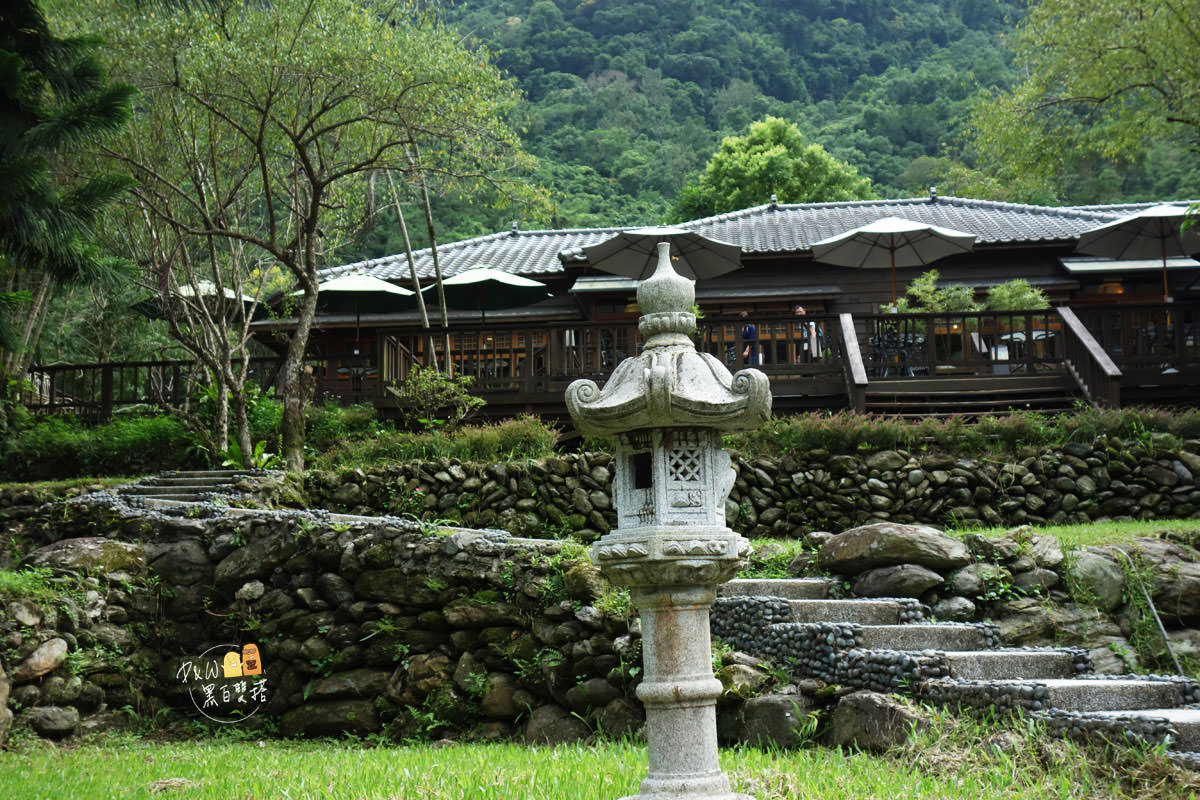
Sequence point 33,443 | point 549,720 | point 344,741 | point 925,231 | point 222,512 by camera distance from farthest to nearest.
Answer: point 925,231 → point 33,443 → point 222,512 → point 344,741 → point 549,720

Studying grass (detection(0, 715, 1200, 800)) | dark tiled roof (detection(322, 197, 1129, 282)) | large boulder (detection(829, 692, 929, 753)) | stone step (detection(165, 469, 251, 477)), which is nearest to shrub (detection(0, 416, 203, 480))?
stone step (detection(165, 469, 251, 477))

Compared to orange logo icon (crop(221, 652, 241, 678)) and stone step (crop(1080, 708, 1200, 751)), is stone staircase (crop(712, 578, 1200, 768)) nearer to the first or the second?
stone step (crop(1080, 708, 1200, 751))

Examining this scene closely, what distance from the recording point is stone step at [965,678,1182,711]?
6.64 m

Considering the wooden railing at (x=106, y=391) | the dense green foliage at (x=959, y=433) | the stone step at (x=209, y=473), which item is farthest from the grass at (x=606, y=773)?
the wooden railing at (x=106, y=391)

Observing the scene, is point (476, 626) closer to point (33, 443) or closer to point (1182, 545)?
point (1182, 545)

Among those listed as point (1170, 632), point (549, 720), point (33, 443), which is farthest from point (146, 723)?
point (1170, 632)

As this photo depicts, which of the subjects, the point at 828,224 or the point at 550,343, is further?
the point at 828,224

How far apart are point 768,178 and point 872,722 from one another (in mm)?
28126

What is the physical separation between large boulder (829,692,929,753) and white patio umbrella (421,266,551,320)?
41.7ft

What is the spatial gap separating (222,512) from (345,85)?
6.07 m

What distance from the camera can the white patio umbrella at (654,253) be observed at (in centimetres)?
1722

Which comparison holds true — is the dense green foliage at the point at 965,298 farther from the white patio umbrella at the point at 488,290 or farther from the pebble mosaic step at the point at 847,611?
the pebble mosaic step at the point at 847,611

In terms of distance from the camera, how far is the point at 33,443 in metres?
15.6

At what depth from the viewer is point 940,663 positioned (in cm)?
711
